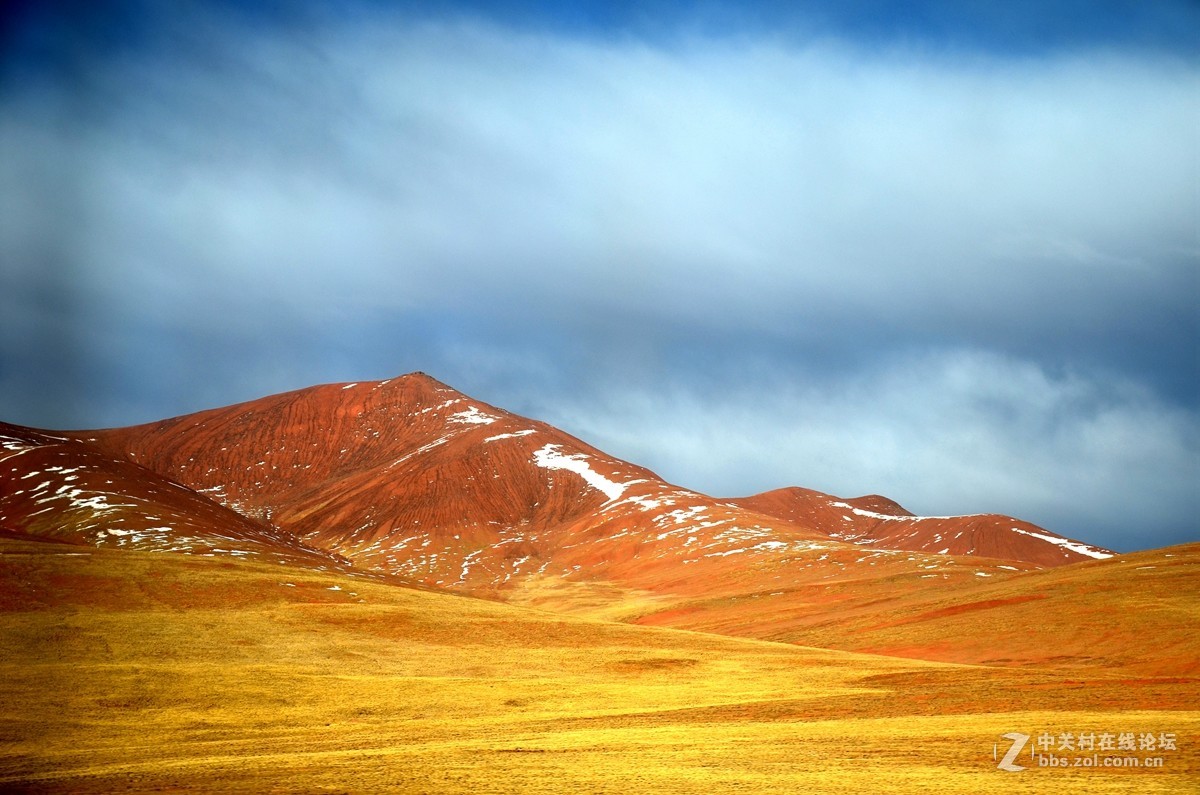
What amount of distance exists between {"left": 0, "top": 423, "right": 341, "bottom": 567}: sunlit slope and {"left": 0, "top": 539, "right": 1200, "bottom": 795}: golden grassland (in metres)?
35.1

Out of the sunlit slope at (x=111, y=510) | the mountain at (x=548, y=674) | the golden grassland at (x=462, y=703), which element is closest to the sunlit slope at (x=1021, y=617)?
the mountain at (x=548, y=674)

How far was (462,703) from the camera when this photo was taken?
4950cm

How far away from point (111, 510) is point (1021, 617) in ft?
372

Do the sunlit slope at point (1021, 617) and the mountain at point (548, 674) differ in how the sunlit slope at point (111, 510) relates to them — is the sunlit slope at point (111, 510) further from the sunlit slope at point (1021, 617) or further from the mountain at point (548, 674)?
the sunlit slope at point (1021, 617)

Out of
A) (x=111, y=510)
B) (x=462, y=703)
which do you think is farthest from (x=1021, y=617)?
(x=111, y=510)

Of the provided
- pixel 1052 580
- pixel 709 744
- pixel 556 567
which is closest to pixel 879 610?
pixel 1052 580

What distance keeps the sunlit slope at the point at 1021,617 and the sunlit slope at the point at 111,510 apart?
63.0 m

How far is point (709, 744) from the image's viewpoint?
117 feet

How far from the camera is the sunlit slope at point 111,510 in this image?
394 ft

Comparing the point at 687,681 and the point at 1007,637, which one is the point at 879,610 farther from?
the point at 687,681

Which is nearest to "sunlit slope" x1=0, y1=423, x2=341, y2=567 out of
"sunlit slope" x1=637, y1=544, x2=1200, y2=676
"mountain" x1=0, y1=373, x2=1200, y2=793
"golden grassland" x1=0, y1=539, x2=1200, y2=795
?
"mountain" x1=0, y1=373, x2=1200, y2=793

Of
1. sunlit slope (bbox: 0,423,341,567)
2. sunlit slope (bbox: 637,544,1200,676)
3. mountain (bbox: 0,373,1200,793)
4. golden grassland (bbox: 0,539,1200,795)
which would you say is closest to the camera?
golden grassland (bbox: 0,539,1200,795)

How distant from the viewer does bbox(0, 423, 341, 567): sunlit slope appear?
394 ft

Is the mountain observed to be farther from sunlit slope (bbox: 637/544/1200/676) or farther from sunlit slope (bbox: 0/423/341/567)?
sunlit slope (bbox: 0/423/341/567)
